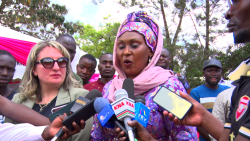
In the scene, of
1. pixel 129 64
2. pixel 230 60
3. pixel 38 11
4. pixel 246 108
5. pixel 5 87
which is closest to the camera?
pixel 246 108

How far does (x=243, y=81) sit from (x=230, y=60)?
683cm

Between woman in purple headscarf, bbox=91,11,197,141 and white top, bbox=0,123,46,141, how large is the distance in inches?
18.2

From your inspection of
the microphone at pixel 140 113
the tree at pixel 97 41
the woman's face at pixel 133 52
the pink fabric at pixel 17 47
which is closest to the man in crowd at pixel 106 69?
the woman's face at pixel 133 52

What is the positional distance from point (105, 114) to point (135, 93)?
23.0 inches

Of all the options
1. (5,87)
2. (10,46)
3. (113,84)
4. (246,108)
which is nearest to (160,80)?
(113,84)

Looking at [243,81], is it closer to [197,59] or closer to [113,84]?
[113,84]

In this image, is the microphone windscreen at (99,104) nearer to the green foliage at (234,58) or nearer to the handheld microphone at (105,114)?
the handheld microphone at (105,114)

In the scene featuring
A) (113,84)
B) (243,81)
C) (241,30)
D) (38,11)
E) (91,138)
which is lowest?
(91,138)

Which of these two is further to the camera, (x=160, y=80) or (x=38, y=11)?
(x=38, y=11)

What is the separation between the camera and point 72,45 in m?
4.03

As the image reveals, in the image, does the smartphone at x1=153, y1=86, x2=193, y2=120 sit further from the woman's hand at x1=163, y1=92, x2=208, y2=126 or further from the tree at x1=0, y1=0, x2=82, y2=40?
Result: the tree at x1=0, y1=0, x2=82, y2=40

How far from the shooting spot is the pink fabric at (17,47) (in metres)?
6.00

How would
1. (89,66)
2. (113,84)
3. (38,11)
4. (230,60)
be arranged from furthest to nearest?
(38,11) → (230,60) → (89,66) → (113,84)

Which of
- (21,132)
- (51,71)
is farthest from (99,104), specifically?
(51,71)
